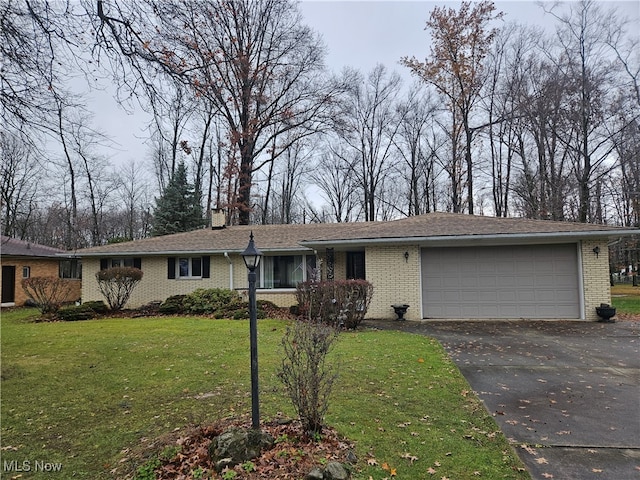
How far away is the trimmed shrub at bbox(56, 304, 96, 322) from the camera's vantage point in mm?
12900

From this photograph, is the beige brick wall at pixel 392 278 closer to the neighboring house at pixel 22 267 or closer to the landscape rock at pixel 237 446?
the landscape rock at pixel 237 446

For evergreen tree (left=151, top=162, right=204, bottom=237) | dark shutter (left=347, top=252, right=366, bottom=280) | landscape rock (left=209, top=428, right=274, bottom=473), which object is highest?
evergreen tree (left=151, top=162, right=204, bottom=237)

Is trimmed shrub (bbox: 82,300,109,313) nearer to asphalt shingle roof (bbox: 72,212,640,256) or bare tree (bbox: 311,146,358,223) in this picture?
asphalt shingle roof (bbox: 72,212,640,256)

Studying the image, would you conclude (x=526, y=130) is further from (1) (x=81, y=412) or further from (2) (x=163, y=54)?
(1) (x=81, y=412)

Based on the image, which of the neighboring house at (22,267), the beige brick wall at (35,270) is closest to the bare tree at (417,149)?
the neighboring house at (22,267)

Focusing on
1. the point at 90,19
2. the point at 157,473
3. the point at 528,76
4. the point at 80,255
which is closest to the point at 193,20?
the point at 90,19

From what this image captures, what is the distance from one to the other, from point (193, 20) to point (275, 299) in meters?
11.2

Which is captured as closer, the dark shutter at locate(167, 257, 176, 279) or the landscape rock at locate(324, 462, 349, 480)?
the landscape rock at locate(324, 462, 349, 480)

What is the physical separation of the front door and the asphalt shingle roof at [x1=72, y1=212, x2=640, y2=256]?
5.46 metres

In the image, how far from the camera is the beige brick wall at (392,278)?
1210 cm

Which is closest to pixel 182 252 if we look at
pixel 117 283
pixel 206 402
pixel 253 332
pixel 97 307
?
pixel 117 283

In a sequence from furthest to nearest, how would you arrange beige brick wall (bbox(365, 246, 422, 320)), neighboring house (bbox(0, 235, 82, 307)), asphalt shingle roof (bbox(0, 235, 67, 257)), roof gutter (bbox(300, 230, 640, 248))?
1. neighboring house (bbox(0, 235, 82, 307))
2. asphalt shingle roof (bbox(0, 235, 67, 257))
3. beige brick wall (bbox(365, 246, 422, 320))
4. roof gutter (bbox(300, 230, 640, 248))

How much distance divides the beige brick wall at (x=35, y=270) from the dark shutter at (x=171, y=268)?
5.41 m

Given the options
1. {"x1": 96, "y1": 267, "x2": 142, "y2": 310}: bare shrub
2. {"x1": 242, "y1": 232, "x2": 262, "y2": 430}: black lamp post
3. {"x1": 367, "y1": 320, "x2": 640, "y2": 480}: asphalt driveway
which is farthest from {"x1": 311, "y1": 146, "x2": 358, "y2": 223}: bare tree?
{"x1": 242, "y1": 232, "x2": 262, "y2": 430}: black lamp post
